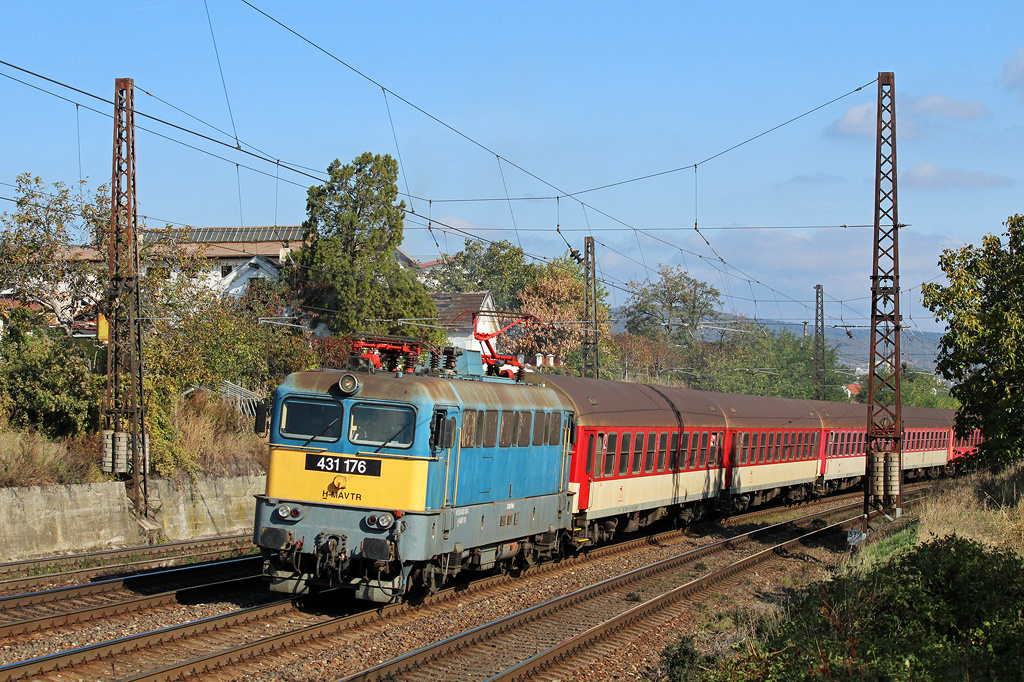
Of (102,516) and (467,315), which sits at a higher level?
(467,315)

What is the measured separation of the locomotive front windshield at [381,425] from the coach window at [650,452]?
948 cm

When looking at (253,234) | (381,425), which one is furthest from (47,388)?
(253,234)

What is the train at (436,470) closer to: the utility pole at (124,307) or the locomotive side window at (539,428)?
the locomotive side window at (539,428)

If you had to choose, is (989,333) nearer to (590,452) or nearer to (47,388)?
(590,452)

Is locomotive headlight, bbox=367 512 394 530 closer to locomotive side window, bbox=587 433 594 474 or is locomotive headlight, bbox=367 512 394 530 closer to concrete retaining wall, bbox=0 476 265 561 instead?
locomotive side window, bbox=587 433 594 474

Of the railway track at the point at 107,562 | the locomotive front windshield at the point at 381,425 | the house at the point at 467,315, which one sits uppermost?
the house at the point at 467,315

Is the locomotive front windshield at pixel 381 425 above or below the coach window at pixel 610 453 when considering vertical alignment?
above

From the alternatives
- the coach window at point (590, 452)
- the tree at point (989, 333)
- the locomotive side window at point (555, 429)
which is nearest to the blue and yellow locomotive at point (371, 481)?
the locomotive side window at point (555, 429)

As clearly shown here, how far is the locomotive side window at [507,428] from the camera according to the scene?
14109mm

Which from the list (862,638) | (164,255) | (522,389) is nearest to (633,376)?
(164,255)

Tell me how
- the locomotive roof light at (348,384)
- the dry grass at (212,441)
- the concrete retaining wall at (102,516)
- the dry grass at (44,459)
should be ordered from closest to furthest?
the locomotive roof light at (348,384), the concrete retaining wall at (102,516), the dry grass at (44,459), the dry grass at (212,441)

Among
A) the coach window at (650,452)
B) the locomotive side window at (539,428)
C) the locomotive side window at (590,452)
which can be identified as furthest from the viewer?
the coach window at (650,452)

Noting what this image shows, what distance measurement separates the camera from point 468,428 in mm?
13125

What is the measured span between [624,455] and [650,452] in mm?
1543
